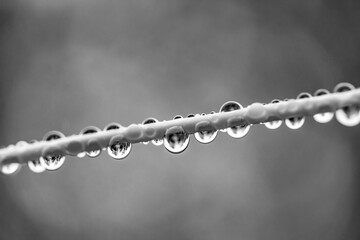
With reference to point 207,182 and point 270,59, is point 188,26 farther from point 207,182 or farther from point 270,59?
point 207,182

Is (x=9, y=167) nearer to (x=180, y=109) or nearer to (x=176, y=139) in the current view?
(x=176, y=139)

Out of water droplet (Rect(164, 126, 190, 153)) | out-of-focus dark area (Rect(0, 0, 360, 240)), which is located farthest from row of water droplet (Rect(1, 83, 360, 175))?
out-of-focus dark area (Rect(0, 0, 360, 240))

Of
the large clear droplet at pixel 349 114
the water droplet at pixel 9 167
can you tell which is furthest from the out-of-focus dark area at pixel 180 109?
the large clear droplet at pixel 349 114

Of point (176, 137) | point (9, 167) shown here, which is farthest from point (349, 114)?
point (9, 167)

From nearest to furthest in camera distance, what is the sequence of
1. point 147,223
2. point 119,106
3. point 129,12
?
1. point 147,223
2. point 119,106
3. point 129,12

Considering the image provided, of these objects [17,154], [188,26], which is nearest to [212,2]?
[188,26]

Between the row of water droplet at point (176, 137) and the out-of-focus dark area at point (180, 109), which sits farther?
the out-of-focus dark area at point (180, 109)

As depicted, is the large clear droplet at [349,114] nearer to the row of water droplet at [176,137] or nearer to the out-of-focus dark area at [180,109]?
the row of water droplet at [176,137]
